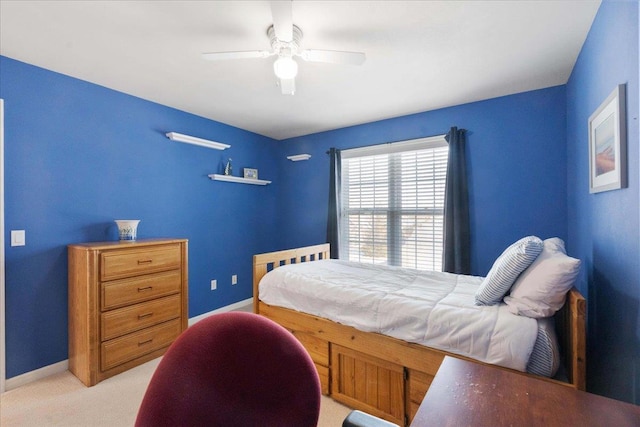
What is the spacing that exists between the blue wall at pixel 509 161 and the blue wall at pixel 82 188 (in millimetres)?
2553

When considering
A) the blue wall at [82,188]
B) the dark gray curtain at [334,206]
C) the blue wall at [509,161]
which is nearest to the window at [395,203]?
the dark gray curtain at [334,206]

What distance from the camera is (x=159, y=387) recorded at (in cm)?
70

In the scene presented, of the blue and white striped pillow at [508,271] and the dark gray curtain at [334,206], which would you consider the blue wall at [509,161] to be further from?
the blue and white striped pillow at [508,271]

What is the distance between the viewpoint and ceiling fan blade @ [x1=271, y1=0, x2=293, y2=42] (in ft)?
4.45

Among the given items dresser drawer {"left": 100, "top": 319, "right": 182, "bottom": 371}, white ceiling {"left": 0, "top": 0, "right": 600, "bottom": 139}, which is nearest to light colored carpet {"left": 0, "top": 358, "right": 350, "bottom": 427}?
dresser drawer {"left": 100, "top": 319, "right": 182, "bottom": 371}

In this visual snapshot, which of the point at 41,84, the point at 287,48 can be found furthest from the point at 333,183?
the point at 41,84

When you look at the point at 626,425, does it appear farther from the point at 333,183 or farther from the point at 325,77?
the point at 333,183

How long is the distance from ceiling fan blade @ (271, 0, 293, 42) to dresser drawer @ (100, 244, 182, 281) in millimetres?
2030

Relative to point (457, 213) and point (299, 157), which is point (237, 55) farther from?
point (457, 213)

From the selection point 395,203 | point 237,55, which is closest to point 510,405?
point 237,55

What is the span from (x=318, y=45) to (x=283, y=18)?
23.1 inches

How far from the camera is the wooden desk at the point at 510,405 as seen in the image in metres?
0.74

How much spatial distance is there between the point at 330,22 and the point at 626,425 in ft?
7.07

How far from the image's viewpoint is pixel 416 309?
1664 millimetres
